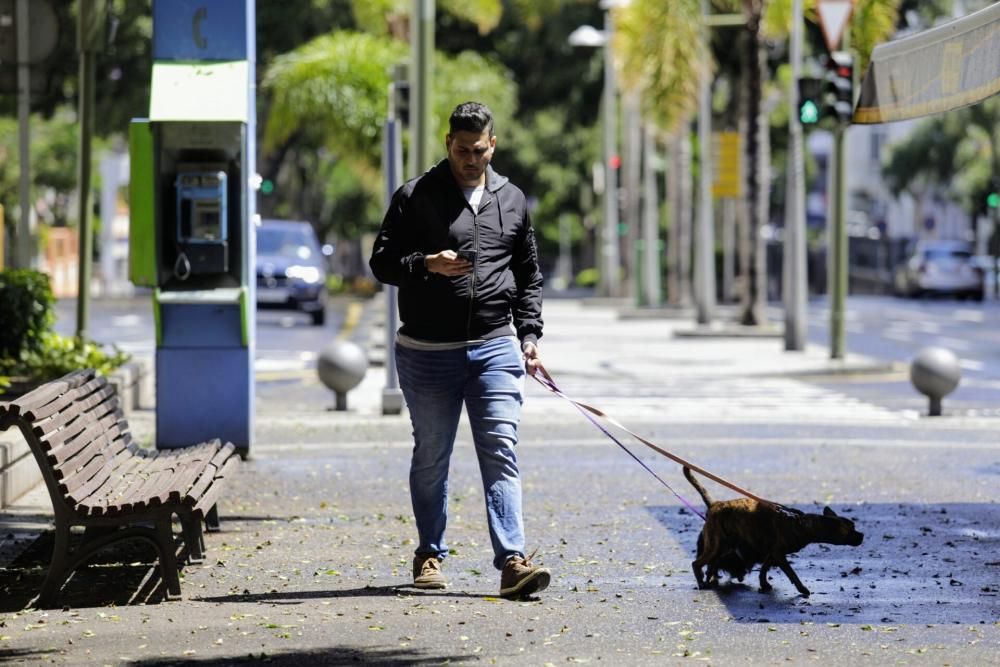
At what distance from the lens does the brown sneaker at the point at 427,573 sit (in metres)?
8.04

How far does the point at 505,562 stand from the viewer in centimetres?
788

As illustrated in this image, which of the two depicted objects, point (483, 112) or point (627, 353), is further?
point (627, 353)

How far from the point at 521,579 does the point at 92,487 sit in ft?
5.70

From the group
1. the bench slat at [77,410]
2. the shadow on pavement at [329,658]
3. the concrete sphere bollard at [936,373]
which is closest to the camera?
the shadow on pavement at [329,658]

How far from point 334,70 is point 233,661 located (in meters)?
29.2

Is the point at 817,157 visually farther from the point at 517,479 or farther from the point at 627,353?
the point at 517,479

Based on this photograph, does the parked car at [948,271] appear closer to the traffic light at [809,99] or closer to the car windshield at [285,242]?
the car windshield at [285,242]

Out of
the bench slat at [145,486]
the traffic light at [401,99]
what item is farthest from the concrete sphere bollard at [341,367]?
the bench slat at [145,486]

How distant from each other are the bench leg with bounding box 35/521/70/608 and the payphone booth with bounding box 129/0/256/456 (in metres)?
4.86

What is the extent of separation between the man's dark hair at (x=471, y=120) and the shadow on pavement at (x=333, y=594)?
1.76 meters

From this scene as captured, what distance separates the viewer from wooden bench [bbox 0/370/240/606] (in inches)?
303

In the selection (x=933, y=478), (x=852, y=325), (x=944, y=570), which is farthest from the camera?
(x=852, y=325)

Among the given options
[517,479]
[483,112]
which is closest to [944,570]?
[517,479]

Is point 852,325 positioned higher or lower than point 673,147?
lower
